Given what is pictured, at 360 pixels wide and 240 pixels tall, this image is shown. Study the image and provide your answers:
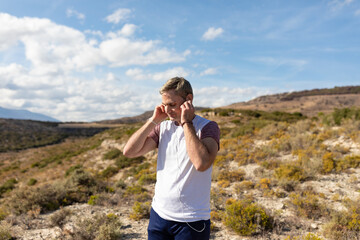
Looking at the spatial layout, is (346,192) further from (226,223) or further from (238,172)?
(226,223)

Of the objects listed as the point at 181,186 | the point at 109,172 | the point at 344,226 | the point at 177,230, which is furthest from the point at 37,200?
the point at 344,226

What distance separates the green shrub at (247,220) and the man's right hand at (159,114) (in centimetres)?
353

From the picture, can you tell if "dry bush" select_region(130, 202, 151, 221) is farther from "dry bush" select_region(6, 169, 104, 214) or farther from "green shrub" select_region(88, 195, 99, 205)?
"dry bush" select_region(6, 169, 104, 214)

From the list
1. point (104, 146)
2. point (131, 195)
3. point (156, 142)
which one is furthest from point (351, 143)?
point (104, 146)

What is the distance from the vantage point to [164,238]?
1.85 metres

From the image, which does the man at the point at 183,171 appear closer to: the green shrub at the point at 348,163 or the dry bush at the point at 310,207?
the dry bush at the point at 310,207

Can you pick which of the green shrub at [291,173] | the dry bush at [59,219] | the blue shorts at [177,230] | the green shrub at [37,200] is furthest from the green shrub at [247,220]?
the green shrub at [37,200]

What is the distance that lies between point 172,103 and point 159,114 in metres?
0.20

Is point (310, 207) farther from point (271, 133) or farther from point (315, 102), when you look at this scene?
point (315, 102)

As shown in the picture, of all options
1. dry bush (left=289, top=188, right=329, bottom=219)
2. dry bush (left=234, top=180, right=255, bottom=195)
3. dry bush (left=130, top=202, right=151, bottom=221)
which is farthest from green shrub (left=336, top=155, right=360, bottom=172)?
dry bush (left=130, top=202, right=151, bottom=221)

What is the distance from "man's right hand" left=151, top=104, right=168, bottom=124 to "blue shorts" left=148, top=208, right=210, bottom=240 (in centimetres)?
80

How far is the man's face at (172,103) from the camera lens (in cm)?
177

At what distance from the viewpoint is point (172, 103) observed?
1.79 m

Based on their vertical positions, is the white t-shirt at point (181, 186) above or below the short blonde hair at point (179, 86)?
below
